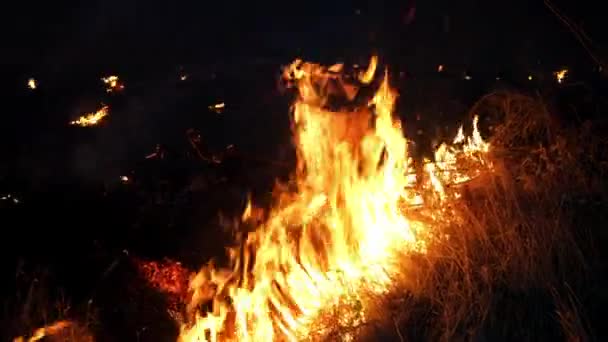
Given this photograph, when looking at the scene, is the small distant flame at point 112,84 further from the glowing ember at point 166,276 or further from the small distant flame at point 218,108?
the glowing ember at point 166,276

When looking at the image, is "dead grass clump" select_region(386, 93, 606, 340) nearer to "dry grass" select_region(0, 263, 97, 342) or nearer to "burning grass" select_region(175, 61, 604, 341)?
"burning grass" select_region(175, 61, 604, 341)

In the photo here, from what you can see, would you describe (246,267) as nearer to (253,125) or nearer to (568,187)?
(568,187)

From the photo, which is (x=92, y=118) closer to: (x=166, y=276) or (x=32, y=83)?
(x=32, y=83)

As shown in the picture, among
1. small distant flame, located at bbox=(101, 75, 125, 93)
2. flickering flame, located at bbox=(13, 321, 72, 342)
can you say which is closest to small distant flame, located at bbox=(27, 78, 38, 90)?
small distant flame, located at bbox=(101, 75, 125, 93)

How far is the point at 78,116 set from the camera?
28.5ft

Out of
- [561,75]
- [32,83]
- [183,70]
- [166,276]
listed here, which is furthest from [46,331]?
[183,70]

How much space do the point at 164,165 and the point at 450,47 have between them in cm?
629

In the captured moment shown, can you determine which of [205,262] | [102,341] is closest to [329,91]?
[205,262]

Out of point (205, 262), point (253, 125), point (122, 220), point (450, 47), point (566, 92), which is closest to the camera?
point (205, 262)

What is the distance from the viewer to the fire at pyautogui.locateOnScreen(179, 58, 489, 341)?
362 cm

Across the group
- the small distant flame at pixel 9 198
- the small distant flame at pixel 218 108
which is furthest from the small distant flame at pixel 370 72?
the small distant flame at pixel 218 108

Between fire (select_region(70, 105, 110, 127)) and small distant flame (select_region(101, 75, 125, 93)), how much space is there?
76cm

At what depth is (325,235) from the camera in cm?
414

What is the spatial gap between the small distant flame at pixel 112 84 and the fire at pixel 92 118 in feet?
2.50
